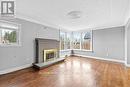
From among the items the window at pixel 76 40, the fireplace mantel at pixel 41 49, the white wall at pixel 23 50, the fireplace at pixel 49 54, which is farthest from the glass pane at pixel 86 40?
the white wall at pixel 23 50

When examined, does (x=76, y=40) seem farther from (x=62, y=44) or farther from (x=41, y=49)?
(x=41, y=49)

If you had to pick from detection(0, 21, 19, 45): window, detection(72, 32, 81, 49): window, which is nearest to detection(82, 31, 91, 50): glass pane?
detection(72, 32, 81, 49): window

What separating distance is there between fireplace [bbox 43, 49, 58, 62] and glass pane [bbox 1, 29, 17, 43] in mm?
1684

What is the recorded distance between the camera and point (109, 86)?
2.59 m

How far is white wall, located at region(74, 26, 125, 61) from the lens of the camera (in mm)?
5742

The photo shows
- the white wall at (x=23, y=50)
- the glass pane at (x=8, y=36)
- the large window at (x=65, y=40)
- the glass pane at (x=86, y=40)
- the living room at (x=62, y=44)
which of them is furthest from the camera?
the glass pane at (x=86, y=40)

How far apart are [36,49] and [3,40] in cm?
154

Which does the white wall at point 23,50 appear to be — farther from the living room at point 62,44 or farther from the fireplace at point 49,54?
the fireplace at point 49,54

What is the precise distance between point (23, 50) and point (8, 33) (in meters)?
0.93

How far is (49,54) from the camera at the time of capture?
5680 millimetres

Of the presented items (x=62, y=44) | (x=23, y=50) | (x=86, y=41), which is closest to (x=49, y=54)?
(x=23, y=50)

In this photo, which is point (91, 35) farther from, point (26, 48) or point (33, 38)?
point (26, 48)

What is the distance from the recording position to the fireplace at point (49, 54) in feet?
17.3

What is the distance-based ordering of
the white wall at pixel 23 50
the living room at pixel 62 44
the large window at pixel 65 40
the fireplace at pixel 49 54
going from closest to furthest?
the living room at pixel 62 44
the white wall at pixel 23 50
the fireplace at pixel 49 54
the large window at pixel 65 40
